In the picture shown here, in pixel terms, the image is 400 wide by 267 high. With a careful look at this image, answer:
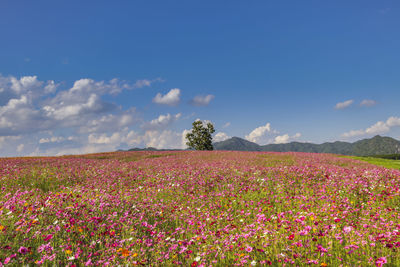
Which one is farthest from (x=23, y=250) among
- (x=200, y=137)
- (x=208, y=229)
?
(x=200, y=137)

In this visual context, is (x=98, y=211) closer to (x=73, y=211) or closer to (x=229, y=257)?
(x=73, y=211)

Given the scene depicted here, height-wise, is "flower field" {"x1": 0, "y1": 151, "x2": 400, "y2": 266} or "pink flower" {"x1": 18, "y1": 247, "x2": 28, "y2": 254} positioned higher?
"pink flower" {"x1": 18, "y1": 247, "x2": 28, "y2": 254}

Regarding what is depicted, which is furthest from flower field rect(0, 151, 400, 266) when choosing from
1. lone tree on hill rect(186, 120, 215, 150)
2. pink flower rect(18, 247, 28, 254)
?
lone tree on hill rect(186, 120, 215, 150)

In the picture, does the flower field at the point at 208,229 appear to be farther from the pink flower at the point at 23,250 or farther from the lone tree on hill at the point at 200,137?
the lone tree on hill at the point at 200,137

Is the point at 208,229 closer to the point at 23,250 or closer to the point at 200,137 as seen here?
the point at 23,250

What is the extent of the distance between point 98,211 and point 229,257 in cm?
359

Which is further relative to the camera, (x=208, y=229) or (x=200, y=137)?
(x=200, y=137)

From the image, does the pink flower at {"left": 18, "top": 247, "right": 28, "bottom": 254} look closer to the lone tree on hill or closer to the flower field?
the flower field

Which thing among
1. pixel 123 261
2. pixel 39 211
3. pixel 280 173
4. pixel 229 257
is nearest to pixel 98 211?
pixel 39 211

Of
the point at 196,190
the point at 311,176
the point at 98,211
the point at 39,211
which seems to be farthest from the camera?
the point at 311,176

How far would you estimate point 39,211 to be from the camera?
17.7 feet

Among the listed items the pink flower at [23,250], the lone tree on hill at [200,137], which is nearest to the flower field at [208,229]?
the pink flower at [23,250]

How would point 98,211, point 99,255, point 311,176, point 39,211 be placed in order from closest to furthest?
1. point 99,255
2. point 39,211
3. point 98,211
4. point 311,176

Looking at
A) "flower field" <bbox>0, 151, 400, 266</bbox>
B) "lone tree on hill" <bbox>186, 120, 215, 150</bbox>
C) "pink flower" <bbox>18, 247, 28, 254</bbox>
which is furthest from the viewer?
"lone tree on hill" <bbox>186, 120, 215, 150</bbox>
